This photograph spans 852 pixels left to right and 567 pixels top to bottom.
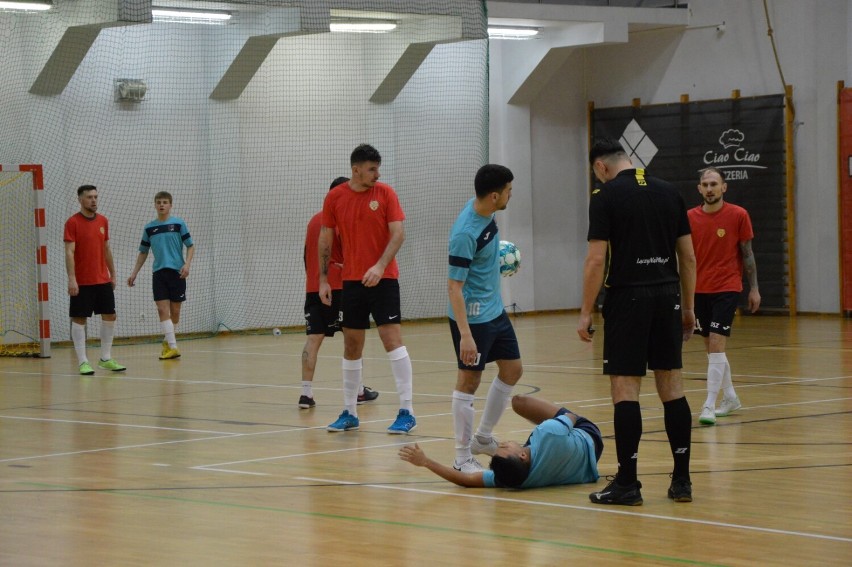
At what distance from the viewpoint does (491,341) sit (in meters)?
7.09

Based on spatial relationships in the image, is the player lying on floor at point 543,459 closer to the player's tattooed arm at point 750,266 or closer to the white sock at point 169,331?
the player's tattooed arm at point 750,266

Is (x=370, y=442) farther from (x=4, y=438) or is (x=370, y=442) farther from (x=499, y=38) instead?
(x=499, y=38)

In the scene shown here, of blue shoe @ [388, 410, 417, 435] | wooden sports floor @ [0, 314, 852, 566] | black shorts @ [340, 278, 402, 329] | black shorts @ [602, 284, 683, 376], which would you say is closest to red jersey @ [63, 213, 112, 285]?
wooden sports floor @ [0, 314, 852, 566]

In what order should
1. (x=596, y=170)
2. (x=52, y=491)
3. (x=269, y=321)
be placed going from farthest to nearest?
(x=269, y=321) < (x=52, y=491) < (x=596, y=170)

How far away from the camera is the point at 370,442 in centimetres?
846

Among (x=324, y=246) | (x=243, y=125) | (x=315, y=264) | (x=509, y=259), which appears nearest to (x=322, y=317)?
(x=315, y=264)

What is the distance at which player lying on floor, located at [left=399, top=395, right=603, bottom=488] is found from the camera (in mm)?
6441

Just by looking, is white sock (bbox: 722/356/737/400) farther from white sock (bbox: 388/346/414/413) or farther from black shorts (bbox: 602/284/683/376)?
black shorts (bbox: 602/284/683/376)

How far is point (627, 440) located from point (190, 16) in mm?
13992

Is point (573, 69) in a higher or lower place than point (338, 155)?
higher

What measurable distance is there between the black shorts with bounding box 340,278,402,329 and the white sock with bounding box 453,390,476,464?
6.13 ft

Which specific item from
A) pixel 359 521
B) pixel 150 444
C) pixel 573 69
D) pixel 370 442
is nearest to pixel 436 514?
pixel 359 521

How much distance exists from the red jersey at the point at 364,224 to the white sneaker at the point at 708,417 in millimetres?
2375

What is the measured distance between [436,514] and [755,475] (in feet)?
6.38
